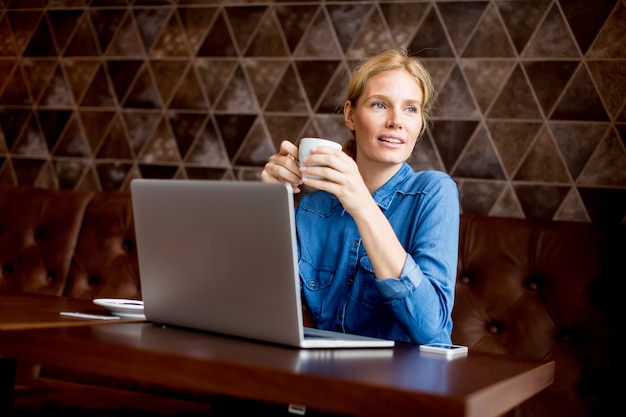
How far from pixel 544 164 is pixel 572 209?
153mm

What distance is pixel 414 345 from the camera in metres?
1.32

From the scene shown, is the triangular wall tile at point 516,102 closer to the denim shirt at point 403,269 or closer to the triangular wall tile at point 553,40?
the triangular wall tile at point 553,40

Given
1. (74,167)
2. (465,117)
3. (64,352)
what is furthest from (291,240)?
(74,167)

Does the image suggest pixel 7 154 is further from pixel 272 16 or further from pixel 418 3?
pixel 418 3

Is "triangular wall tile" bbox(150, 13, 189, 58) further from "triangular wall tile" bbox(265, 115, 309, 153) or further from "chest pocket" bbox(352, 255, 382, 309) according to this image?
"chest pocket" bbox(352, 255, 382, 309)

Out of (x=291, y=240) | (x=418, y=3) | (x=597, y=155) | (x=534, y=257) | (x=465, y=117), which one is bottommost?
(x=291, y=240)

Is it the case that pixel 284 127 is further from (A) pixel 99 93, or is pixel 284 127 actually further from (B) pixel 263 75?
(A) pixel 99 93

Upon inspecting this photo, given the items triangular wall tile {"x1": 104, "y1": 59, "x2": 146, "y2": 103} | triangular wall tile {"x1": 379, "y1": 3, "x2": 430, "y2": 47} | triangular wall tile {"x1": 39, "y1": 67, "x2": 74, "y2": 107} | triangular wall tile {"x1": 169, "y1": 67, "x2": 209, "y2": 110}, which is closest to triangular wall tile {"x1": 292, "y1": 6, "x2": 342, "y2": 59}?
triangular wall tile {"x1": 379, "y1": 3, "x2": 430, "y2": 47}

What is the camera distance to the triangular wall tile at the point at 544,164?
7.46 ft

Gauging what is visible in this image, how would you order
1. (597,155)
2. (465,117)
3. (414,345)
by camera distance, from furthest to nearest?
(465,117)
(597,155)
(414,345)

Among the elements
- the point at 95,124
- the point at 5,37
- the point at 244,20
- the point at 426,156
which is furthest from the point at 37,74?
the point at 426,156

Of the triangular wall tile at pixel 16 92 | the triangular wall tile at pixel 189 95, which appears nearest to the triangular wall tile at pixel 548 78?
the triangular wall tile at pixel 189 95

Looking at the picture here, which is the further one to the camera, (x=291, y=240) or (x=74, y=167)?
(x=74, y=167)

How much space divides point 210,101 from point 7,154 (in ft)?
2.93
